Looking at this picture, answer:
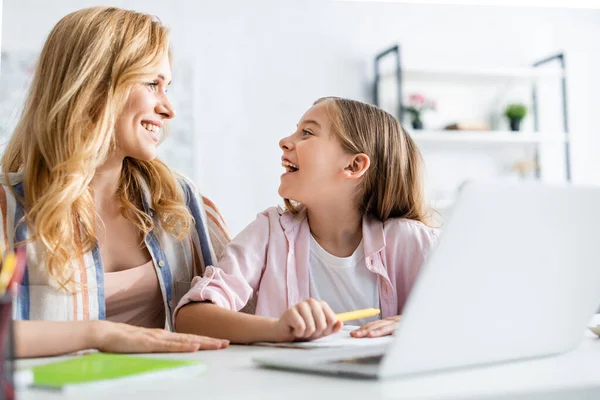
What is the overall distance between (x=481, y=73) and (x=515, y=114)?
1.04 ft

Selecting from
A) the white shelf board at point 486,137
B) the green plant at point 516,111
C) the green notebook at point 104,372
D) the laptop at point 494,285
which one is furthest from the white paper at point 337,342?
the green plant at point 516,111

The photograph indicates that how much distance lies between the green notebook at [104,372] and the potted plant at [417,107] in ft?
10.9

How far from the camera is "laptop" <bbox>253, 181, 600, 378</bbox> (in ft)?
2.16

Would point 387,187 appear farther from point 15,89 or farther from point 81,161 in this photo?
point 15,89

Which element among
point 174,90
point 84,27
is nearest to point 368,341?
point 84,27

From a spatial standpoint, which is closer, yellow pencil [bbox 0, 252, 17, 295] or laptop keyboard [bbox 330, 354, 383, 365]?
yellow pencil [bbox 0, 252, 17, 295]

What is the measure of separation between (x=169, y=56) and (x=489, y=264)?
1.15 m

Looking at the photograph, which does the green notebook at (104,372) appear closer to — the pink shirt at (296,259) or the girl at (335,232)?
the girl at (335,232)

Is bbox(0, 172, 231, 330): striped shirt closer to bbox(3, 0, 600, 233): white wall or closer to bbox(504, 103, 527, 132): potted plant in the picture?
bbox(3, 0, 600, 233): white wall

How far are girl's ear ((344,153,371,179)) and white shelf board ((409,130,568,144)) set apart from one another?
2230 mm

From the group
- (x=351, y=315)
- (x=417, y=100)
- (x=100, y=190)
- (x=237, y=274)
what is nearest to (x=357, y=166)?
(x=237, y=274)

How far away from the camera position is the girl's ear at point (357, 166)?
5.47 feet

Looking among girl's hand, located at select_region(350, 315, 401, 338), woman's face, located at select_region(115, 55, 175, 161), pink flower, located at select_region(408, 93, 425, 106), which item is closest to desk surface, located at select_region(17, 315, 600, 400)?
girl's hand, located at select_region(350, 315, 401, 338)

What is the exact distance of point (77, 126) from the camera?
144 cm
